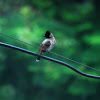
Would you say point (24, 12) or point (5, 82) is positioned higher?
point (24, 12)

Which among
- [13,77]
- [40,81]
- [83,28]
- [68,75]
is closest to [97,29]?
[83,28]

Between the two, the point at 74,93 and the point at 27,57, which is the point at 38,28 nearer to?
the point at 27,57

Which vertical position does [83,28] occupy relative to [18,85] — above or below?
above

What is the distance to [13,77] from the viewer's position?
11367 millimetres

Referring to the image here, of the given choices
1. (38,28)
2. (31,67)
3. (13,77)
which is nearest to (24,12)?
(38,28)

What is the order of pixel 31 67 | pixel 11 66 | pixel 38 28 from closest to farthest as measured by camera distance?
pixel 38 28 → pixel 31 67 → pixel 11 66

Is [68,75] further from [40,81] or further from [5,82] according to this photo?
[5,82]

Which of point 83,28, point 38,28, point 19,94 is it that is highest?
point 83,28

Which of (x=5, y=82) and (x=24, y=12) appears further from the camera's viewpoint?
(x=5, y=82)

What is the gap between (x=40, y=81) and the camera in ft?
35.1

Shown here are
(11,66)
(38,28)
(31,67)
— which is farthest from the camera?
(11,66)

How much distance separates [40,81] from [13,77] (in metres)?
1.05

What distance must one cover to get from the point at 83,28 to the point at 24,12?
162cm

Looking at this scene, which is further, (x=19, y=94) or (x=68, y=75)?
(x=19, y=94)
